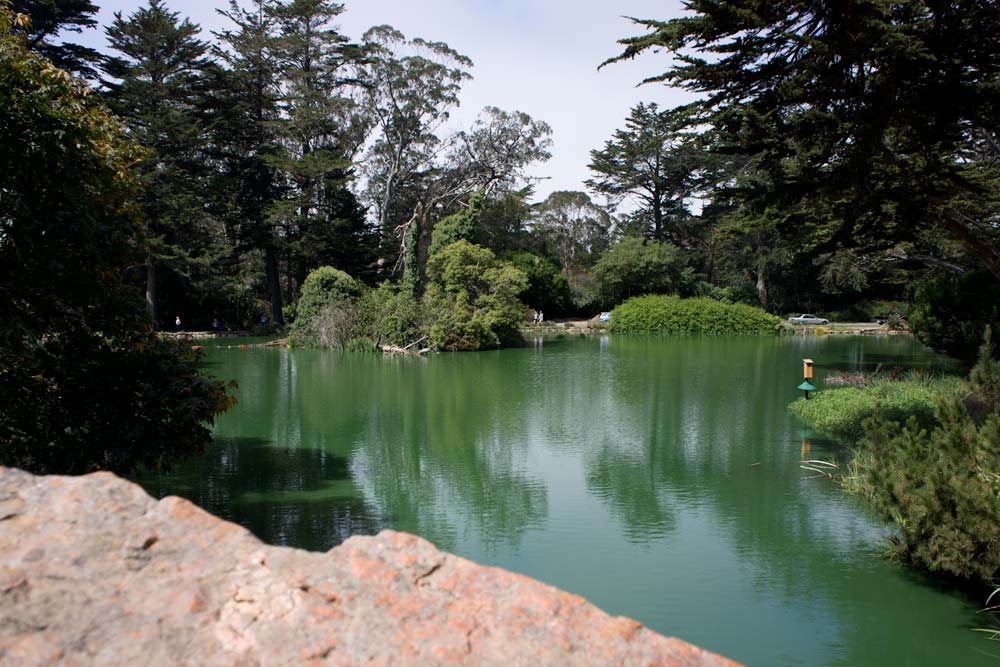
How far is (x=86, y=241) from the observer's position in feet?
21.3

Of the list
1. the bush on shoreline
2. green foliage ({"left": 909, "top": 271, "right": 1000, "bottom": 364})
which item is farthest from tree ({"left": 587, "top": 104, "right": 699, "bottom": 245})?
the bush on shoreline

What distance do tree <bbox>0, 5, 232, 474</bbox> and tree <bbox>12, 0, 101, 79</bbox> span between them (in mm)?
23683

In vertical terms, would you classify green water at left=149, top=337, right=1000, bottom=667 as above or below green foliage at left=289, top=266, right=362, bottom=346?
below

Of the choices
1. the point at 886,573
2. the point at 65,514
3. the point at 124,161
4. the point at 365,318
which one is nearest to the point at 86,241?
the point at 124,161

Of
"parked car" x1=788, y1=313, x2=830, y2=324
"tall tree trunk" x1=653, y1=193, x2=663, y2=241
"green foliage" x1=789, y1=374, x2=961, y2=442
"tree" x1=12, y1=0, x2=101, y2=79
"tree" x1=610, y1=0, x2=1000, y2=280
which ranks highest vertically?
"tree" x1=12, y1=0, x2=101, y2=79

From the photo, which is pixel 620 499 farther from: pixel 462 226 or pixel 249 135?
pixel 249 135

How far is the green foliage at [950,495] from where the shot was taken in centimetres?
546

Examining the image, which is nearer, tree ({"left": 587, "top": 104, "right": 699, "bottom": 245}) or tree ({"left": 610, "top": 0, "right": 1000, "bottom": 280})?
tree ({"left": 610, "top": 0, "right": 1000, "bottom": 280})

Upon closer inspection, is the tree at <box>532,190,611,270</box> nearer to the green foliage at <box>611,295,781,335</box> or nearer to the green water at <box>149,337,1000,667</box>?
the green foliage at <box>611,295,781,335</box>

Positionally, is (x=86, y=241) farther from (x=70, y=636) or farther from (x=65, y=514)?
(x=70, y=636)

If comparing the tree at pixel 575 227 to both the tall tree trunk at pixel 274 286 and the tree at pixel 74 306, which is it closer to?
the tall tree trunk at pixel 274 286

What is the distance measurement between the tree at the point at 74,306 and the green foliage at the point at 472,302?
60.1 ft

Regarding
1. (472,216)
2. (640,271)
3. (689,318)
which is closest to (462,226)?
(472,216)

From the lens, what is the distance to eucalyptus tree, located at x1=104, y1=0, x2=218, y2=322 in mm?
29719
